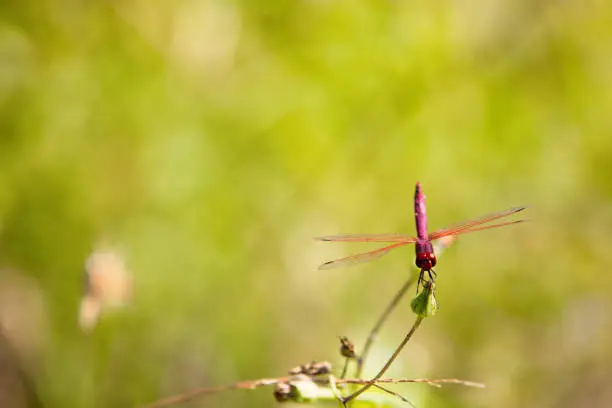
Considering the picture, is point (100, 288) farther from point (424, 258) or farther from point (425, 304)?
point (425, 304)

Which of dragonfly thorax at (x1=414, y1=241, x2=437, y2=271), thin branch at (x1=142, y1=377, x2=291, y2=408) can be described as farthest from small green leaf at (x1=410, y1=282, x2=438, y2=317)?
thin branch at (x1=142, y1=377, x2=291, y2=408)

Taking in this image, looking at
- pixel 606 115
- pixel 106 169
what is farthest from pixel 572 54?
pixel 106 169

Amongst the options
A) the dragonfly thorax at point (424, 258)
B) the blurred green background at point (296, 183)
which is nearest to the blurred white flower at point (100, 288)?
the blurred green background at point (296, 183)

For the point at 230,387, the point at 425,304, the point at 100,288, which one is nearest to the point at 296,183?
the point at 100,288

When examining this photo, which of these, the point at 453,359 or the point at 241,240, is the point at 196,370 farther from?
the point at 453,359

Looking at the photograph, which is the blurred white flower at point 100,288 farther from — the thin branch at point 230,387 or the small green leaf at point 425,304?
the small green leaf at point 425,304

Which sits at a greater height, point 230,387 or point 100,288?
point 100,288
